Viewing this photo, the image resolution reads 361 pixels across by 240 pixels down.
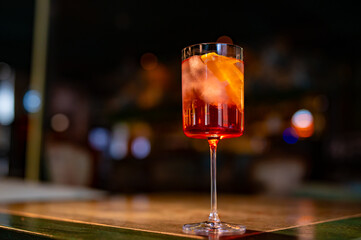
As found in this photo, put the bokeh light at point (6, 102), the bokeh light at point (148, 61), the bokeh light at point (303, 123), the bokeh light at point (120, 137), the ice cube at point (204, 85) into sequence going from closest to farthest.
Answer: the ice cube at point (204, 85), the bokeh light at point (303, 123), the bokeh light at point (148, 61), the bokeh light at point (6, 102), the bokeh light at point (120, 137)

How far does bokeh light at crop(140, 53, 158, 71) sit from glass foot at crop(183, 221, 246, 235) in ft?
21.2

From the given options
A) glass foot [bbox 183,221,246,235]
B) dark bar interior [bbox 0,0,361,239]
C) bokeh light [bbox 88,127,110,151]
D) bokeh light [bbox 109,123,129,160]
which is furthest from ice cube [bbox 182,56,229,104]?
bokeh light [bbox 109,123,129,160]

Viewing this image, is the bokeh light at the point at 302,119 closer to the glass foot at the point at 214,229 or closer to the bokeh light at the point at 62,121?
the bokeh light at the point at 62,121

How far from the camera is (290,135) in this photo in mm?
6664

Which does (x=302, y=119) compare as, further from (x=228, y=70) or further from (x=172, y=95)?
(x=228, y=70)

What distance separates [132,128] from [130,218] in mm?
7099

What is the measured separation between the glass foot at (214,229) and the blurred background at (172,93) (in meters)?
2.61

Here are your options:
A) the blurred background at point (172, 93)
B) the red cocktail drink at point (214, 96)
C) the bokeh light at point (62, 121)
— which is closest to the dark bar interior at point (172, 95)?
the blurred background at point (172, 93)

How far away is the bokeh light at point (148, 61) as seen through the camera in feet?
24.2

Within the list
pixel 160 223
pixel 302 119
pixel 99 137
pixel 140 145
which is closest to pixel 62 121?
pixel 140 145

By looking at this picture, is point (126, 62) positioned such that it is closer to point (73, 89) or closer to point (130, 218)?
point (73, 89)

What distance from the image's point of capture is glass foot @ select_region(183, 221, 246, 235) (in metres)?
0.88

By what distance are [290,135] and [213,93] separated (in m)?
5.93

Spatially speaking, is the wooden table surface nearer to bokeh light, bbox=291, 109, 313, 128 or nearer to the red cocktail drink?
the red cocktail drink
